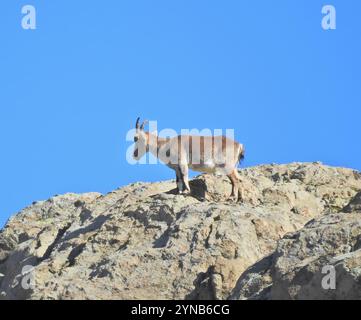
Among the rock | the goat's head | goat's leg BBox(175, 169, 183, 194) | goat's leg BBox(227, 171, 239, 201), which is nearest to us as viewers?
the rock

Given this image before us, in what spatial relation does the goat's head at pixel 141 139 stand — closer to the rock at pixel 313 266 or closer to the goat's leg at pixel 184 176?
the goat's leg at pixel 184 176

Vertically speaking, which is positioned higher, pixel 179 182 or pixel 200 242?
pixel 179 182

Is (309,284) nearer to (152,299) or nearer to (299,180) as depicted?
(152,299)

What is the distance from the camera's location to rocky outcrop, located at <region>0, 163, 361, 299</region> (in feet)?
56.2

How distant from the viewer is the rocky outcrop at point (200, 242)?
56.2ft

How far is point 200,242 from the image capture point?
64.4 feet

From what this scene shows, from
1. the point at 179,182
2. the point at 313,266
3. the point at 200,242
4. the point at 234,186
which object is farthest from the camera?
the point at 179,182

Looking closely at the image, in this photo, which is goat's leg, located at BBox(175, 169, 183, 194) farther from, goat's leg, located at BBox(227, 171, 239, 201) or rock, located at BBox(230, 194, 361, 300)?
rock, located at BBox(230, 194, 361, 300)

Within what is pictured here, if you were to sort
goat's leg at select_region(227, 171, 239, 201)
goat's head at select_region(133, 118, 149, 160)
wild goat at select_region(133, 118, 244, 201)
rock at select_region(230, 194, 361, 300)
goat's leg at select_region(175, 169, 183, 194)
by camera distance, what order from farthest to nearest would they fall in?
goat's head at select_region(133, 118, 149, 160) < wild goat at select_region(133, 118, 244, 201) < goat's leg at select_region(175, 169, 183, 194) < goat's leg at select_region(227, 171, 239, 201) < rock at select_region(230, 194, 361, 300)

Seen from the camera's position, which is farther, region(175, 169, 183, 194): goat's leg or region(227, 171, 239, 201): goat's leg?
region(175, 169, 183, 194): goat's leg

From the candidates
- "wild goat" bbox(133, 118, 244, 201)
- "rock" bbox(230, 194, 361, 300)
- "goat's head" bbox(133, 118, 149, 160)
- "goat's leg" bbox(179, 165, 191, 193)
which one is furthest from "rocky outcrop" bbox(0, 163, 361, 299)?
"goat's head" bbox(133, 118, 149, 160)
